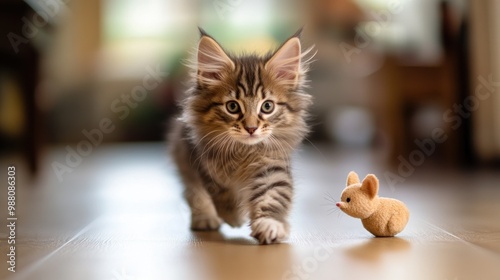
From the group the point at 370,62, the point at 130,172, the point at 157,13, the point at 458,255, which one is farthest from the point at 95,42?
the point at 458,255

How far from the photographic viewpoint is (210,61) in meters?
1.80

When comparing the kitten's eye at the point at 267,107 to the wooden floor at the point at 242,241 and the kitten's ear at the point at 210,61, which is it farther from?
the wooden floor at the point at 242,241

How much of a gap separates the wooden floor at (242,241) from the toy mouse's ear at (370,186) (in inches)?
5.3

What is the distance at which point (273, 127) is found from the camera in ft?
5.66

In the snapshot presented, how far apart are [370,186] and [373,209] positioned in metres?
0.07

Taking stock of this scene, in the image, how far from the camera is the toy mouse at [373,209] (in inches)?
63.2

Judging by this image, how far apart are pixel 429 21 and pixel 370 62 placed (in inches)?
44.8

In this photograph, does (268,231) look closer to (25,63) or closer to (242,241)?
(242,241)

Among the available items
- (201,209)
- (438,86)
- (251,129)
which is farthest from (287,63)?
(438,86)

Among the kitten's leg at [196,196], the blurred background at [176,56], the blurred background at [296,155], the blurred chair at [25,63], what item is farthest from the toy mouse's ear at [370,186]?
the blurred background at [176,56]

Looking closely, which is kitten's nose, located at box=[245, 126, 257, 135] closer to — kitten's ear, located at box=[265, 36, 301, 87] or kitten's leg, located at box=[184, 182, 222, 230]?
kitten's ear, located at box=[265, 36, 301, 87]

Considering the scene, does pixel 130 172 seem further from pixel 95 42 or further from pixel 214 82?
pixel 95 42

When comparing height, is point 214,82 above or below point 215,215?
above

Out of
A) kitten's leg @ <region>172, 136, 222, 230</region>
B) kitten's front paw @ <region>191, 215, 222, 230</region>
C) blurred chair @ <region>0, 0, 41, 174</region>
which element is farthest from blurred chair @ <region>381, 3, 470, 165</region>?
kitten's front paw @ <region>191, 215, 222, 230</region>
